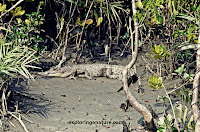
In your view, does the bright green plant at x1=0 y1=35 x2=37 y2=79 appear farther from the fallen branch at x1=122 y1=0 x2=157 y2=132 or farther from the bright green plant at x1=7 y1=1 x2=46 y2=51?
the bright green plant at x1=7 y1=1 x2=46 y2=51

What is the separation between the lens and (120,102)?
14.8ft

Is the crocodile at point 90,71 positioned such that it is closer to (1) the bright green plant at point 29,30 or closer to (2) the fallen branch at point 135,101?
(1) the bright green plant at point 29,30

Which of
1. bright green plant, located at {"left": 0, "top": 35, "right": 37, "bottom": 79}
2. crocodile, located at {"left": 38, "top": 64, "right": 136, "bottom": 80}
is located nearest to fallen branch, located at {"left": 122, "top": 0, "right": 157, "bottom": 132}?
bright green plant, located at {"left": 0, "top": 35, "right": 37, "bottom": 79}

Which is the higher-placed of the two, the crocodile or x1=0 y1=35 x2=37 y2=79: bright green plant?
x1=0 y1=35 x2=37 y2=79: bright green plant

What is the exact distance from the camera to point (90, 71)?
6191 millimetres

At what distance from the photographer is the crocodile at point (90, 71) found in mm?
5918

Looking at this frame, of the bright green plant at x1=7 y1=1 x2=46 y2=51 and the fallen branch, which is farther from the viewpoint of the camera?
the bright green plant at x1=7 y1=1 x2=46 y2=51

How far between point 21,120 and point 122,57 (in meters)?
3.94

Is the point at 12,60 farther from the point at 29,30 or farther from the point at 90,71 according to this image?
the point at 90,71

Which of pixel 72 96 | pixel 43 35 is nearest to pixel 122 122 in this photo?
pixel 72 96

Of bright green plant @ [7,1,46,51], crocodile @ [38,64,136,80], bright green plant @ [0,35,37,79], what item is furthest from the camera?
crocodile @ [38,64,136,80]

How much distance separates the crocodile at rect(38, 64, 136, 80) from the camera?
5.92 metres

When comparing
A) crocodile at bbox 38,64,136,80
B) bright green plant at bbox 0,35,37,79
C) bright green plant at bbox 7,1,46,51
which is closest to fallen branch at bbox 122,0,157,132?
bright green plant at bbox 0,35,37,79

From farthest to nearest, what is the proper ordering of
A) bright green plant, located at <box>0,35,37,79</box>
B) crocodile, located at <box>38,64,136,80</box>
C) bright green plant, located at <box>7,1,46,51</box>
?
crocodile, located at <box>38,64,136,80</box> < bright green plant, located at <box>7,1,46,51</box> < bright green plant, located at <box>0,35,37,79</box>
